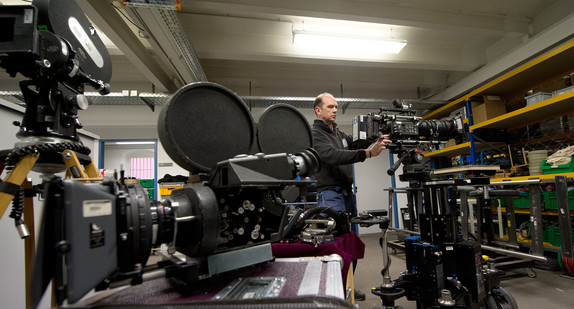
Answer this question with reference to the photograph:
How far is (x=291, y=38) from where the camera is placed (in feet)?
10.9

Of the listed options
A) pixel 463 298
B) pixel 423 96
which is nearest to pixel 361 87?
pixel 423 96

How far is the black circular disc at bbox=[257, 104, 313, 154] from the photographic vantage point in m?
0.85

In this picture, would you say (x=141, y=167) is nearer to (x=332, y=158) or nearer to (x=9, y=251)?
(x=9, y=251)

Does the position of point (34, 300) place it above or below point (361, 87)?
below

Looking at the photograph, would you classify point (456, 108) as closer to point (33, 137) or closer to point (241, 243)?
point (241, 243)

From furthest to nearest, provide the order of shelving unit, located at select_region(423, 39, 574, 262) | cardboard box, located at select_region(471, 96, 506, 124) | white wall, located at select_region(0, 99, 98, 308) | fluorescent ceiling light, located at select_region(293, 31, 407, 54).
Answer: cardboard box, located at select_region(471, 96, 506, 124)
fluorescent ceiling light, located at select_region(293, 31, 407, 54)
shelving unit, located at select_region(423, 39, 574, 262)
white wall, located at select_region(0, 99, 98, 308)

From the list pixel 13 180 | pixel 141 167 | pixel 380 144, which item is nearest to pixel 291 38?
pixel 380 144

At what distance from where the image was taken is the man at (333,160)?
5.64 ft

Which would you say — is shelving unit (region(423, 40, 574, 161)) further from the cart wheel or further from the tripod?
the tripod

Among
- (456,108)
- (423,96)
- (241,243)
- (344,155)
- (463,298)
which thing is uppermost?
(423,96)

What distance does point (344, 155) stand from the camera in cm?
170

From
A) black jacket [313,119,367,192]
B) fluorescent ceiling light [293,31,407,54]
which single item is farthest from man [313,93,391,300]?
fluorescent ceiling light [293,31,407,54]

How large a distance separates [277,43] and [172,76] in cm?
195

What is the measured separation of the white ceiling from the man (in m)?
1.32
